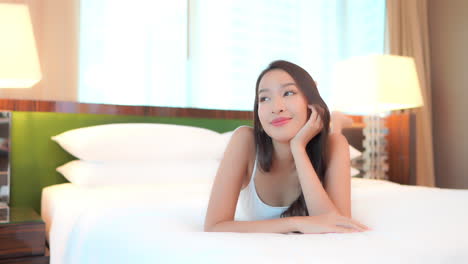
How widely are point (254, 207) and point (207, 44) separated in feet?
6.75

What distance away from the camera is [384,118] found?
3.41m

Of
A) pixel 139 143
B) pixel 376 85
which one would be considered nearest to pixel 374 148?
pixel 376 85

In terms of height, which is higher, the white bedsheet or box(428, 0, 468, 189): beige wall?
box(428, 0, 468, 189): beige wall

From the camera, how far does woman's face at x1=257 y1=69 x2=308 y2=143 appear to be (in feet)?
4.31

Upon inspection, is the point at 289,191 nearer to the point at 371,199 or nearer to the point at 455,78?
the point at 371,199

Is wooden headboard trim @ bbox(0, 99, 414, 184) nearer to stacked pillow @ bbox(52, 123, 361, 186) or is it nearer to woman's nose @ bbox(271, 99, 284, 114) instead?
stacked pillow @ bbox(52, 123, 361, 186)

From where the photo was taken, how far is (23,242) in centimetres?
178

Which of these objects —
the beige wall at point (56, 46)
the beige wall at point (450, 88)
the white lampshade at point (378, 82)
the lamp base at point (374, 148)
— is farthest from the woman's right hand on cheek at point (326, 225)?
the beige wall at point (450, 88)

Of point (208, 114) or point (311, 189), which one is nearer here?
point (311, 189)

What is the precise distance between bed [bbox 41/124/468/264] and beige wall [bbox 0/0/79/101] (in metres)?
0.43

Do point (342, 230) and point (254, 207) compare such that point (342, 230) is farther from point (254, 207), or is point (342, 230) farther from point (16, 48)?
point (16, 48)

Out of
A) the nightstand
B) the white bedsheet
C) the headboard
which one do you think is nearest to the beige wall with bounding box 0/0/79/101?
the headboard

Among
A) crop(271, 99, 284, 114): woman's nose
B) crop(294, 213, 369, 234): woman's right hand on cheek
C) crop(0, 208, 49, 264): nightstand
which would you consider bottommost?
crop(0, 208, 49, 264): nightstand

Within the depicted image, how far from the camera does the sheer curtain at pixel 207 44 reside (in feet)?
9.64
